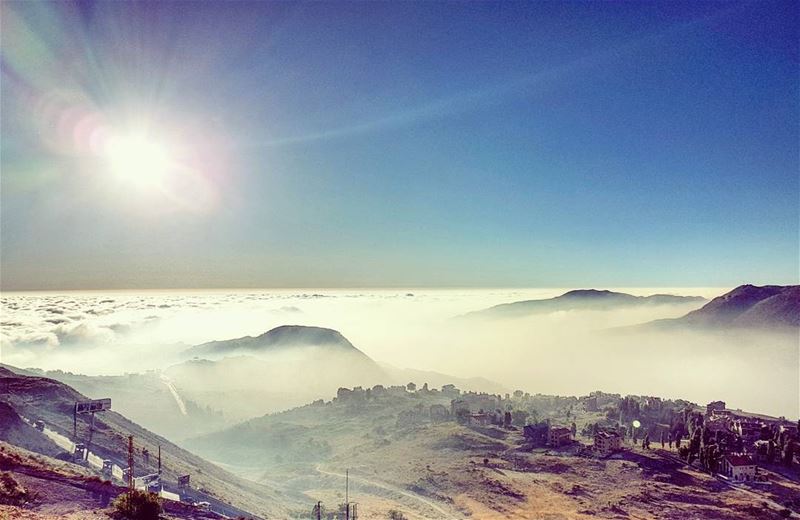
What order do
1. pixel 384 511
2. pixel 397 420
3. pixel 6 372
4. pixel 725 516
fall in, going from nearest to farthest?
pixel 725 516, pixel 384 511, pixel 6 372, pixel 397 420

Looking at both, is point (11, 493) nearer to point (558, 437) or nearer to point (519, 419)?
point (558, 437)

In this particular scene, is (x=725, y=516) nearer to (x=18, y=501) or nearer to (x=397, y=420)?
(x=18, y=501)

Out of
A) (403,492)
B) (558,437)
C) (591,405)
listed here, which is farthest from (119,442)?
(591,405)

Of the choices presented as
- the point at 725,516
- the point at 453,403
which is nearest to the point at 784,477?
the point at 725,516

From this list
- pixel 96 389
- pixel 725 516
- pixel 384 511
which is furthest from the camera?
pixel 96 389

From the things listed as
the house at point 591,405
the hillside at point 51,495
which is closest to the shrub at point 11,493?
the hillside at point 51,495

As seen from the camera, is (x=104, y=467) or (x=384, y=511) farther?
(x=384, y=511)

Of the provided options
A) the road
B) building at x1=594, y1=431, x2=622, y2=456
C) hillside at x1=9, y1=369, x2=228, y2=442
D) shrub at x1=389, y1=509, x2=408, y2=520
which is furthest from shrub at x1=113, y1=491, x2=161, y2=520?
hillside at x1=9, y1=369, x2=228, y2=442

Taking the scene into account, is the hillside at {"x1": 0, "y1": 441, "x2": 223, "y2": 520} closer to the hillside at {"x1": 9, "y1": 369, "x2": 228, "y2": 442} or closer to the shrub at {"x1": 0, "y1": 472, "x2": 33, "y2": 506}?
the shrub at {"x1": 0, "y1": 472, "x2": 33, "y2": 506}
